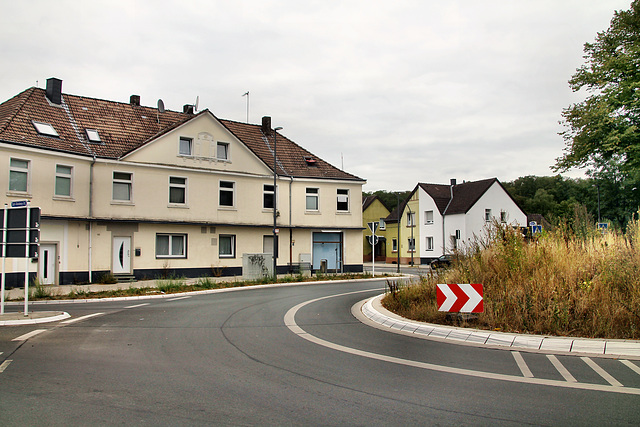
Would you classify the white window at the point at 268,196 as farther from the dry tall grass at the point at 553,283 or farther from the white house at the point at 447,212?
the white house at the point at 447,212

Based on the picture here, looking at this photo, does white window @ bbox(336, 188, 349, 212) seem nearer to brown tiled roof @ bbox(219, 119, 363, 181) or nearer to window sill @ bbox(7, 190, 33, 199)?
brown tiled roof @ bbox(219, 119, 363, 181)

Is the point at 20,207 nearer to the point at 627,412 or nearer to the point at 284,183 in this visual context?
the point at 627,412

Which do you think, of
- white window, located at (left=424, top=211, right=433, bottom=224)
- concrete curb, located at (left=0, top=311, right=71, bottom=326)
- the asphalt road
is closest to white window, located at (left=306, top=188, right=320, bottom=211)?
concrete curb, located at (left=0, top=311, right=71, bottom=326)

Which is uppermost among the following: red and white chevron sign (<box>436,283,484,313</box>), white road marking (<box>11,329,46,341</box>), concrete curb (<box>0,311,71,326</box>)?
red and white chevron sign (<box>436,283,484,313</box>)

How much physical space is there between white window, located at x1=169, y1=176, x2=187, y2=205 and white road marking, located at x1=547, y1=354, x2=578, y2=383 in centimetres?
2447

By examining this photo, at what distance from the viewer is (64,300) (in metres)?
17.7

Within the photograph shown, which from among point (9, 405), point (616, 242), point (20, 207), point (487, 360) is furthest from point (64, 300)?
point (616, 242)

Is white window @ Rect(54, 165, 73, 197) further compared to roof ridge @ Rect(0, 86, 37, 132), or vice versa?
white window @ Rect(54, 165, 73, 197)

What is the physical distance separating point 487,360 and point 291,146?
99.9 ft

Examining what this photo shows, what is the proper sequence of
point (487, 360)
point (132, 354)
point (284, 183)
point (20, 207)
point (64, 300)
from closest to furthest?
point (487, 360) < point (132, 354) < point (20, 207) < point (64, 300) < point (284, 183)

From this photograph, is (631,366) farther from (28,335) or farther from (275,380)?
(28,335)

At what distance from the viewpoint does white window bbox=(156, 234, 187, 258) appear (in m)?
28.6

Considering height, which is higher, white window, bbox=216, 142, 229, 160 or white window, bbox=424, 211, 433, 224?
white window, bbox=216, 142, 229, 160

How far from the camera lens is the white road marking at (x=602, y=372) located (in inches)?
254
